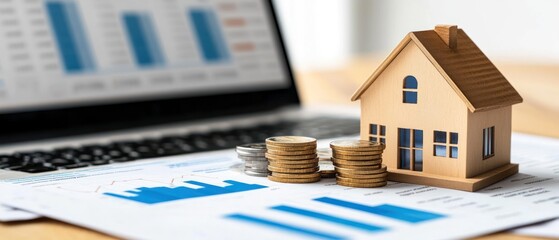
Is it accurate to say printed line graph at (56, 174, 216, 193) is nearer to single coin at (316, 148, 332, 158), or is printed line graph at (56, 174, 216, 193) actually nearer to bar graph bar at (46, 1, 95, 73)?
single coin at (316, 148, 332, 158)

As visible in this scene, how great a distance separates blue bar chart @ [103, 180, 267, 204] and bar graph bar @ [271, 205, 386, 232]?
3.8 inches

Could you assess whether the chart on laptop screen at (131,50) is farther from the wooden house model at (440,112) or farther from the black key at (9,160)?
the wooden house model at (440,112)

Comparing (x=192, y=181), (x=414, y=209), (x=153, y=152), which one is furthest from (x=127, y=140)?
(x=414, y=209)

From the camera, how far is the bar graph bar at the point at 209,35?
1.59 metres

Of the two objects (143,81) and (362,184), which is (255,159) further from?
(143,81)

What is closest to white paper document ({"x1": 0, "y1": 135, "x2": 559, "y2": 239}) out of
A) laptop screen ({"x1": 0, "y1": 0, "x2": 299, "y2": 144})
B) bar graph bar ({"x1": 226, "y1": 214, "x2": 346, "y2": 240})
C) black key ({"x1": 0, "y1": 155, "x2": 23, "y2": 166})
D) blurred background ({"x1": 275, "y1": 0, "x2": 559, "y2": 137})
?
bar graph bar ({"x1": 226, "y1": 214, "x2": 346, "y2": 240})

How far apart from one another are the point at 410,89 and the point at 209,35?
74 centimetres

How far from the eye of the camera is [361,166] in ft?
2.89

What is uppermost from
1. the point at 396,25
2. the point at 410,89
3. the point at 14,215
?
the point at 396,25

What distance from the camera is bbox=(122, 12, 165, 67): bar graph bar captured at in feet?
4.92

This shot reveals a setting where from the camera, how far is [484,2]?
3.40 metres

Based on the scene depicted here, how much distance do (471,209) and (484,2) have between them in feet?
9.00

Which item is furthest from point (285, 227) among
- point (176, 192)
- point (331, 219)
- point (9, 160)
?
point (9, 160)

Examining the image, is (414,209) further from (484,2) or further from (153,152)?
(484,2)
